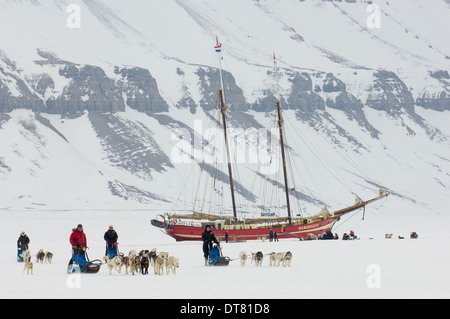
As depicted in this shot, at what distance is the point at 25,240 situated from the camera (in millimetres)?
46875

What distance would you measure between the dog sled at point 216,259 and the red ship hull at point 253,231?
46.3 meters

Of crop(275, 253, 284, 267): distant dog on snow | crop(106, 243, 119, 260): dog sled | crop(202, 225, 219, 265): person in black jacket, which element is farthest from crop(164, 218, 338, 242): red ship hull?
crop(106, 243, 119, 260): dog sled

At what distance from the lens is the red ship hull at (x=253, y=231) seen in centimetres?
9375

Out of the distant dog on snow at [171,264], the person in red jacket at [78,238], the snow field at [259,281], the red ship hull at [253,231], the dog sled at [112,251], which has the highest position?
the red ship hull at [253,231]

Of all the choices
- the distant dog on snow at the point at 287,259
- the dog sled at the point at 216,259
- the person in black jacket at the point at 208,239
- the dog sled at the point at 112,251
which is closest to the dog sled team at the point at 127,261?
the dog sled at the point at 112,251

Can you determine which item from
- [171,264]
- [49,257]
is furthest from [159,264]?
[49,257]

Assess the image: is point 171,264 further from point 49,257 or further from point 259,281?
point 49,257

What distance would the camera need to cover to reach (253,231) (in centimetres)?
9456

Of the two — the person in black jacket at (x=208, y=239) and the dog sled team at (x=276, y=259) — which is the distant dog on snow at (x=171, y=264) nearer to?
the person in black jacket at (x=208, y=239)

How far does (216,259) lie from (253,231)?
52102mm

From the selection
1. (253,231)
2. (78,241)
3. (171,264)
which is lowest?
(171,264)
